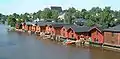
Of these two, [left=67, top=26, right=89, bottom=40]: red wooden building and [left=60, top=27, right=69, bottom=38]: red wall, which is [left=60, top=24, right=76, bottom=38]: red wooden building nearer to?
[left=60, top=27, right=69, bottom=38]: red wall

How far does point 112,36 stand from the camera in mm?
37500

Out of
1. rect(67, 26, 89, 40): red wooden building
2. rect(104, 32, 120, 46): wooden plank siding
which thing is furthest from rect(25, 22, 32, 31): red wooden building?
rect(104, 32, 120, 46): wooden plank siding

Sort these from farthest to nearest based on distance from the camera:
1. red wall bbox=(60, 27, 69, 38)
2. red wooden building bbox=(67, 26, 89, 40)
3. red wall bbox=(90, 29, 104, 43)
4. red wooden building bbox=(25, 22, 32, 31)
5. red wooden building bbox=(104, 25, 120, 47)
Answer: red wooden building bbox=(25, 22, 32, 31) → red wall bbox=(60, 27, 69, 38) → red wooden building bbox=(67, 26, 89, 40) → red wall bbox=(90, 29, 104, 43) → red wooden building bbox=(104, 25, 120, 47)

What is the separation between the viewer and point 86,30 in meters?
43.9

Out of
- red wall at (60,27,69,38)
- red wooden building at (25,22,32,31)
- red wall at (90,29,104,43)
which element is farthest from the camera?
red wooden building at (25,22,32,31)

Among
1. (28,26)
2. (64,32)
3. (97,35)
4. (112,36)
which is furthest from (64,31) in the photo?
(28,26)

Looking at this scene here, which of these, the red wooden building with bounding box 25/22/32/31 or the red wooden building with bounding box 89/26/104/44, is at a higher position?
the red wooden building with bounding box 25/22/32/31

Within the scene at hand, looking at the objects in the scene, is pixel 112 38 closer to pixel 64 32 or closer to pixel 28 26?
pixel 64 32

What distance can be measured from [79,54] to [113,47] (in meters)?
6.66

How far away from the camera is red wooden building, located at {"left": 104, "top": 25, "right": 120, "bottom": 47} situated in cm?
3648

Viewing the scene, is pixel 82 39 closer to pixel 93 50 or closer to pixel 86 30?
pixel 86 30

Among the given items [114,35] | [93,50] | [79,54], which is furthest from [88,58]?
[114,35]

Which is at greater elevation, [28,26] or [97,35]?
[28,26]

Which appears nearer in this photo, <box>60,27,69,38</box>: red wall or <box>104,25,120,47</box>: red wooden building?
<box>104,25,120,47</box>: red wooden building
